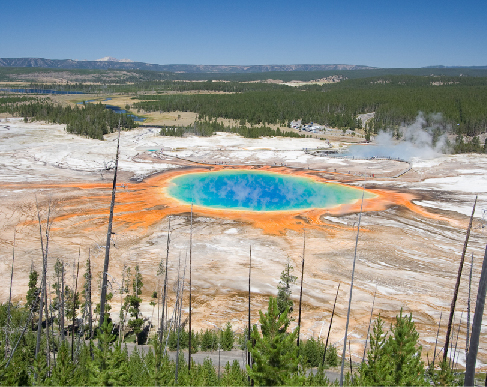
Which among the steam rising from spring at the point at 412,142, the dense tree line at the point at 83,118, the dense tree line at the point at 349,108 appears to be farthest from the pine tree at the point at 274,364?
the dense tree line at the point at 349,108

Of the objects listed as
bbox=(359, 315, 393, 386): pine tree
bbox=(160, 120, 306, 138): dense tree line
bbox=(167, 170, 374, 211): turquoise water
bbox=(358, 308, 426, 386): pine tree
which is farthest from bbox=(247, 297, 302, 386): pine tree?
bbox=(160, 120, 306, 138): dense tree line

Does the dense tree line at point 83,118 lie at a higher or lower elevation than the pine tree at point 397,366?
higher

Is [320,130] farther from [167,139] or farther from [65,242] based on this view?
[65,242]

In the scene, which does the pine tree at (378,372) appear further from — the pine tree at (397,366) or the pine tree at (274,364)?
the pine tree at (274,364)

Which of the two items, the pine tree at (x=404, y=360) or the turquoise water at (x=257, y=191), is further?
the turquoise water at (x=257, y=191)

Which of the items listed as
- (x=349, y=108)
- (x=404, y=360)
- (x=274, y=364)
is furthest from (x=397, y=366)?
(x=349, y=108)

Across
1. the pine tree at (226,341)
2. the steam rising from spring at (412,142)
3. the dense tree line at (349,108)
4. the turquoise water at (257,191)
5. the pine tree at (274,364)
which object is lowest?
the pine tree at (226,341)
